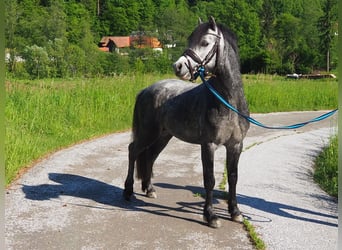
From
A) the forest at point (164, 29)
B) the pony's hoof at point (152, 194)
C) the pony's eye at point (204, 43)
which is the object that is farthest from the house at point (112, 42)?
the pony's eye at point (204, 43)

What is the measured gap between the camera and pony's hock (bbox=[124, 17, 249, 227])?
12.4 ft

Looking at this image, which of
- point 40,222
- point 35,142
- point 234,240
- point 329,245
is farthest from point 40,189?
point 329,245

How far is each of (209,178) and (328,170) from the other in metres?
3.18

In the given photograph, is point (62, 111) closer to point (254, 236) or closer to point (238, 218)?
point (238, 218)

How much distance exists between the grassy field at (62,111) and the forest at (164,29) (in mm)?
11326

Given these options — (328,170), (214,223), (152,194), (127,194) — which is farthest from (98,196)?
(328,170)

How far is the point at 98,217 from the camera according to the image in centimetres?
445

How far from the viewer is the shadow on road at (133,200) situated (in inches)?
181

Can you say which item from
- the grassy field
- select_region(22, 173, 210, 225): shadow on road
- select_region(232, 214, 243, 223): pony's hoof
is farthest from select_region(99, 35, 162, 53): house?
select_region(232, 214, 243, 223): pony's hoof

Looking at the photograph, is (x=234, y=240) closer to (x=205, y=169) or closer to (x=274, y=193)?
(x=205, y=169)

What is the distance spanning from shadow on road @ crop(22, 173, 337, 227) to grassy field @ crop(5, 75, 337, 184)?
2.26 ft

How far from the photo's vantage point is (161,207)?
15.6 feet

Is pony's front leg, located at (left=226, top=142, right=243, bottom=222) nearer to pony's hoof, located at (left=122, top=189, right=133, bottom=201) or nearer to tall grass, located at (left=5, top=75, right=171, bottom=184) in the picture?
pony's hoof, located at (left=122, top=189, right=133, bottom=201)

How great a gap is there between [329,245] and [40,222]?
271 cm
